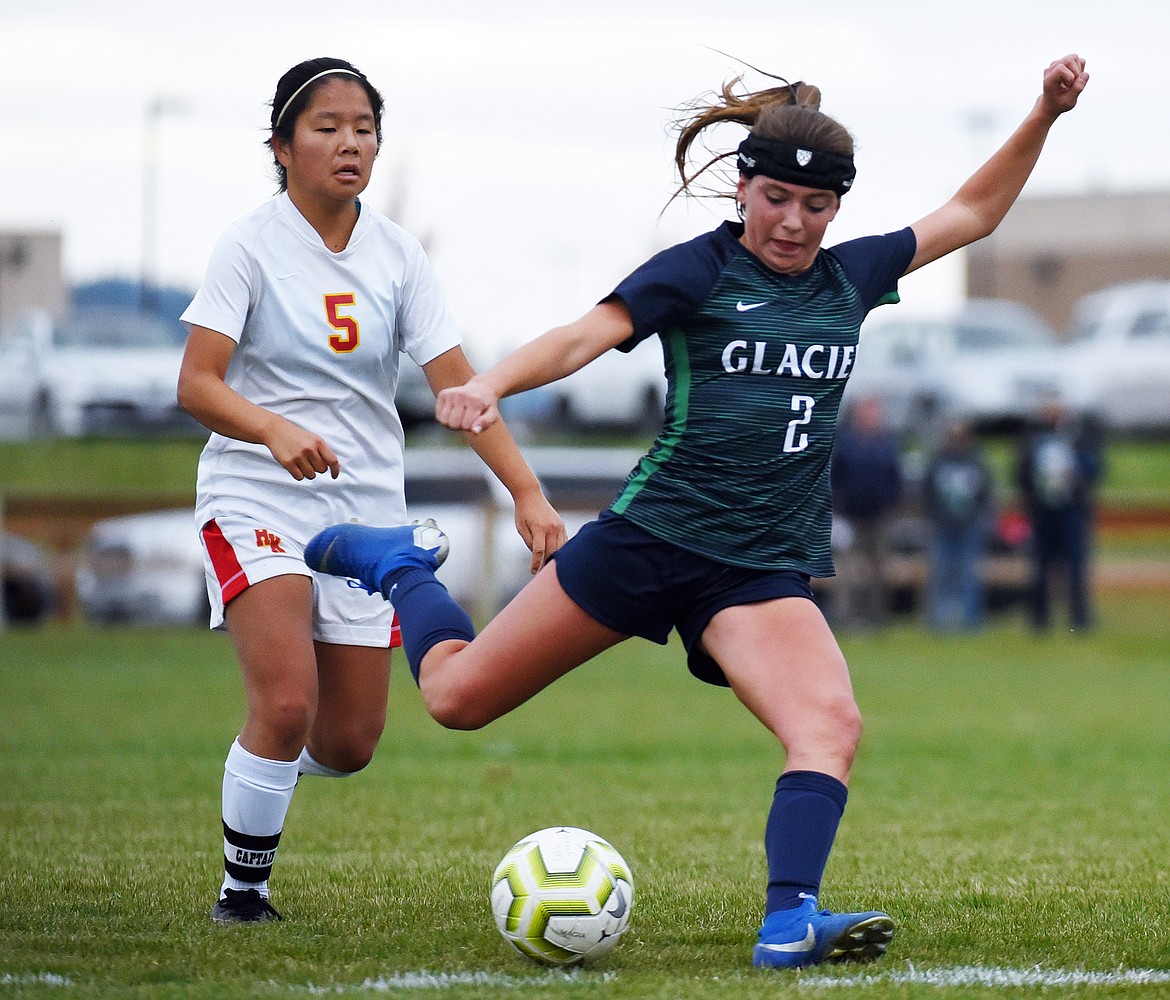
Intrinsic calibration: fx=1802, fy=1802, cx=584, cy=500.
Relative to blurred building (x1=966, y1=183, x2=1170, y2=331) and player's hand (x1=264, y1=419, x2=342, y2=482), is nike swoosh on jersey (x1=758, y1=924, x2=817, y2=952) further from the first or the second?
blurred building (x1=966, y1=183, x2=1170, y2=331)

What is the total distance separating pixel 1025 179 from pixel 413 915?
2587 mm

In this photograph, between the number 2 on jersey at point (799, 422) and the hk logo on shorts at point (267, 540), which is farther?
the hk logo on shorts at point (267, 540)

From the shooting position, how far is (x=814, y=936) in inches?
158

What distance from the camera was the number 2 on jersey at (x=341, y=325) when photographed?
15.4 feet

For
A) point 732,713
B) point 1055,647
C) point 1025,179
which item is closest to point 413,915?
point 1025,179

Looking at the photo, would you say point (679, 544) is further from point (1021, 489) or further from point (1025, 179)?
point (1021, 489)

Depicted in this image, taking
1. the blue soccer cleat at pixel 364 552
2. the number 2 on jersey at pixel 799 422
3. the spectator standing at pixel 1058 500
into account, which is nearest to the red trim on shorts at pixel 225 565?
the blue soccer cleat at pixel 364 552

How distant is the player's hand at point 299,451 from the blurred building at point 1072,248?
5052 cm

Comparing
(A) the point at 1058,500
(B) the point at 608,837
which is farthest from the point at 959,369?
(B) the point at 608,837

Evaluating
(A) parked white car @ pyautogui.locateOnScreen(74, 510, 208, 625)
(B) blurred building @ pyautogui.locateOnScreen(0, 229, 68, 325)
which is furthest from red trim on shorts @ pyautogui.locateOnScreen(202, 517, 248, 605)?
(A) parked white car @ pyautogui.locateOnScreen(74, 510, 208, 625)

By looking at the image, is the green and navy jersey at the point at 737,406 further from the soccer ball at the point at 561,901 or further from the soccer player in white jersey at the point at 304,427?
the soccer ball at the point at 561,901

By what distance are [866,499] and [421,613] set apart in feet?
42.3

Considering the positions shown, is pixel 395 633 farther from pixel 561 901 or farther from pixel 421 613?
pixel 561 901

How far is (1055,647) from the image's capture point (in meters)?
16.5
